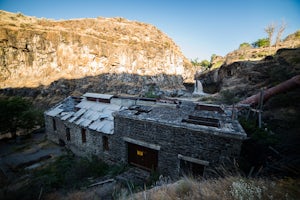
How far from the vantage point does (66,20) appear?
46312mm

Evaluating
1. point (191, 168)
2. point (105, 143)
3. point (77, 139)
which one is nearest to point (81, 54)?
point (77, 139)

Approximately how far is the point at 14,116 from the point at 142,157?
55.9 ft

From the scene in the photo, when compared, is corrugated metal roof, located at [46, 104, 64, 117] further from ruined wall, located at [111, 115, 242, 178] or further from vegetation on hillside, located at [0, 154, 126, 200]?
ruined wall, located at [111, 115, 242, 178]

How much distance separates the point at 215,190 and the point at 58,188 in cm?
921

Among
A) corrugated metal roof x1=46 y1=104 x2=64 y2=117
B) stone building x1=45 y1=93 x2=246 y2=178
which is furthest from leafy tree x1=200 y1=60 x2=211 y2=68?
corrugated metal roof x1=46 y1=104 x2=64 y2=117

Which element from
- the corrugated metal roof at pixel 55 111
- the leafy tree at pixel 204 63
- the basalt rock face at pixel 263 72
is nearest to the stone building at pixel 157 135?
the corrugated metal roof at pixel 55 111

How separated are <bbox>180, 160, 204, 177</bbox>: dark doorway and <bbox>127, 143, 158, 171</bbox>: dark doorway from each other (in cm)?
166

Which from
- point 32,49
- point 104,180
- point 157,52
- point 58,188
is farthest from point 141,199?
point 157,52

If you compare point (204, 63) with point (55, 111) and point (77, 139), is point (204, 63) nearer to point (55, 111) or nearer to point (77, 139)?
point (55, 111)

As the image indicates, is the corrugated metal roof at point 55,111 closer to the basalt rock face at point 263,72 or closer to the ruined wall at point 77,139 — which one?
the ruined wall at point 77,139

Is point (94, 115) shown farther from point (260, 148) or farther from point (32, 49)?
point (32, 49)

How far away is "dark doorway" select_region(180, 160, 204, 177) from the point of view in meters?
7.20

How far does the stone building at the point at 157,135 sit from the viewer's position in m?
6.79

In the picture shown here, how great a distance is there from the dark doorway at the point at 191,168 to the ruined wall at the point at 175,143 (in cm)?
28
